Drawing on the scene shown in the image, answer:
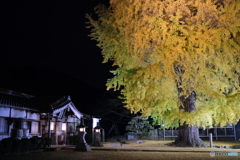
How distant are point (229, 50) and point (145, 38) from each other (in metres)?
3.12

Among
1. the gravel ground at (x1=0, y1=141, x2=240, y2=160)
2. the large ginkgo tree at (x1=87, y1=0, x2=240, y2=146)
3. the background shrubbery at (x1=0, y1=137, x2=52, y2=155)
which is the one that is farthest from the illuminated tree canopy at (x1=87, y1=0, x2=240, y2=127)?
the background shrubbery at (x1=0, y1=137, x2=52, y2=155)

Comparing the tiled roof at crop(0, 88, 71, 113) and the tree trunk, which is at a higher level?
the tiled roof at crop(0, 88, 71, 113)

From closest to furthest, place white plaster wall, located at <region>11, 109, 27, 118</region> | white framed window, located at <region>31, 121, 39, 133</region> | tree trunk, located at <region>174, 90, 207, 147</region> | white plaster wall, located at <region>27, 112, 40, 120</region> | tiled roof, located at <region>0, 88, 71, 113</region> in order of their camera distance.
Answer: tree trunk, located at <region>174, 90, 207, 147</region>
tiled roof, located at <region>0, 88, 71, 113</region>
white plaster wall, located at <region>11, 109, 27, 118</region>
white plaster wall, located at <region>27, 112, 40, 120</region>
white framed window, located at <region>31, 121, 39, 133</region>

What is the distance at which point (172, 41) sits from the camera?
23.5 ft

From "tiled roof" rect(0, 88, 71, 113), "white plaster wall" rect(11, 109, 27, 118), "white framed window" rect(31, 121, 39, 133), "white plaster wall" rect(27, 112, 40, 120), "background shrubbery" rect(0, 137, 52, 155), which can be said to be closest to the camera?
"background shrubbery" rect(0, 137, 52, 155)

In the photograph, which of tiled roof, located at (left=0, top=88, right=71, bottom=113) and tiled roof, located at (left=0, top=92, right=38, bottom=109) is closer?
tiled roof, located at (left=0, top=92, right=38, bottom=109)

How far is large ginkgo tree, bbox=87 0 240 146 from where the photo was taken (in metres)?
7.20

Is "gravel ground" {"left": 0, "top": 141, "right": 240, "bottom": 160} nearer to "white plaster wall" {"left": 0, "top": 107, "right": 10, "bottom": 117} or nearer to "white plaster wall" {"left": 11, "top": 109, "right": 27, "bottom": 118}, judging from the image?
"white plaster wall" {"left": 0, "top": 107, "right": 10, "bottom": 117}

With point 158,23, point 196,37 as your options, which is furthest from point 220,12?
point 158,23

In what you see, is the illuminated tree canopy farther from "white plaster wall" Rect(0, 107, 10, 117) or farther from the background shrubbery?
"white plaster wall" Rect(0, 107, 10, 117)

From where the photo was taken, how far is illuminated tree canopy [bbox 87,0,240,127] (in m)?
7.19

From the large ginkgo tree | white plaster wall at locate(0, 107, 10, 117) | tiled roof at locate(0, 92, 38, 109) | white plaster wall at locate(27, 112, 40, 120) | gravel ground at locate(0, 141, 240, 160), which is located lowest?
gravel ground at locate(0, 141, 240, 160)

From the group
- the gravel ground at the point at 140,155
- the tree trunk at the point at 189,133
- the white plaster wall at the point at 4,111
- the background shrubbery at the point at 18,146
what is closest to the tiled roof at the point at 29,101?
the white plaster wall at the point at 4,111

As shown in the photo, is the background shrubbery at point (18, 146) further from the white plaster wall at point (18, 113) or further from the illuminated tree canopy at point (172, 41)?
the illuminated tree canopy at point (172, 41)
